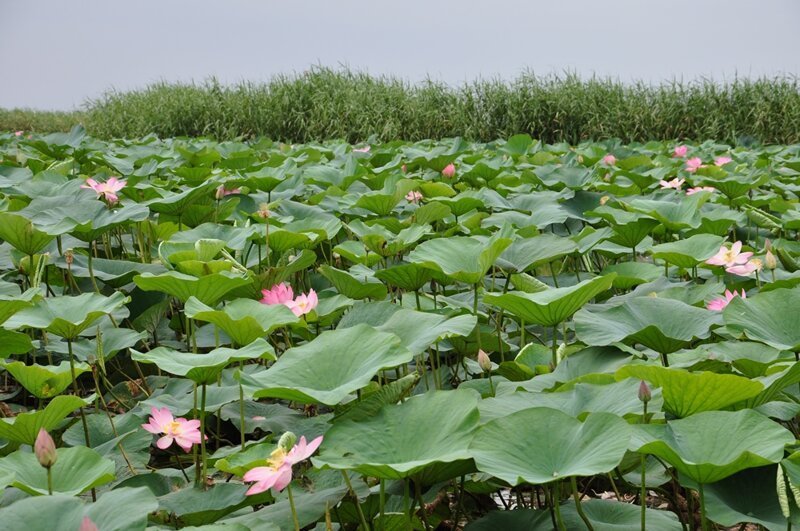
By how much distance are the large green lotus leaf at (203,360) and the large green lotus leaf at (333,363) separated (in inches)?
1.9

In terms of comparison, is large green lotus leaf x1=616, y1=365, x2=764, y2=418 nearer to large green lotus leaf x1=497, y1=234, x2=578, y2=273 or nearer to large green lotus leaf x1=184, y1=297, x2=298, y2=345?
large green lotus leaf x1=184, y1=297, x2=298, y2=345

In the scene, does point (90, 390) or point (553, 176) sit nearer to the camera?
point (90, 390)

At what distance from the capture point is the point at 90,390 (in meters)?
1.53

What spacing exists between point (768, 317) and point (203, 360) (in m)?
0.74

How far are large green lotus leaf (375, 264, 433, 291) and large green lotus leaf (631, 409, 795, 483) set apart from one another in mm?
625

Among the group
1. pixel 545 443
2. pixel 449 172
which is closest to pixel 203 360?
pixel 545 443

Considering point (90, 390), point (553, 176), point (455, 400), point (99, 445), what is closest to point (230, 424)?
point (99, 445)

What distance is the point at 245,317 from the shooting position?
1.01 meters

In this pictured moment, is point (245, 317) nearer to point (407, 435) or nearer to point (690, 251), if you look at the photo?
point (407, 435)

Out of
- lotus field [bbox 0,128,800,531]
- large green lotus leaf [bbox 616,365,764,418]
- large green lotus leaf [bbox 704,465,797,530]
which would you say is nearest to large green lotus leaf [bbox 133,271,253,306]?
lotus field [bbox 0,128,800,531]

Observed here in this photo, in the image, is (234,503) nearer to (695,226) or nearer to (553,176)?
(695,226)

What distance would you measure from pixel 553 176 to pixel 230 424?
1.60m

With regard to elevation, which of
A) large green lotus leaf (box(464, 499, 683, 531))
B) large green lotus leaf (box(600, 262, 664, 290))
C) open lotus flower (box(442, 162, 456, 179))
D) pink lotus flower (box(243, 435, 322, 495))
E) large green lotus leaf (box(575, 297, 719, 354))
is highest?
pink lotus flower (box(243, 435, 322, 495))

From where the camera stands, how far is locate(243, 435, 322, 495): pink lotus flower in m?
0.75
